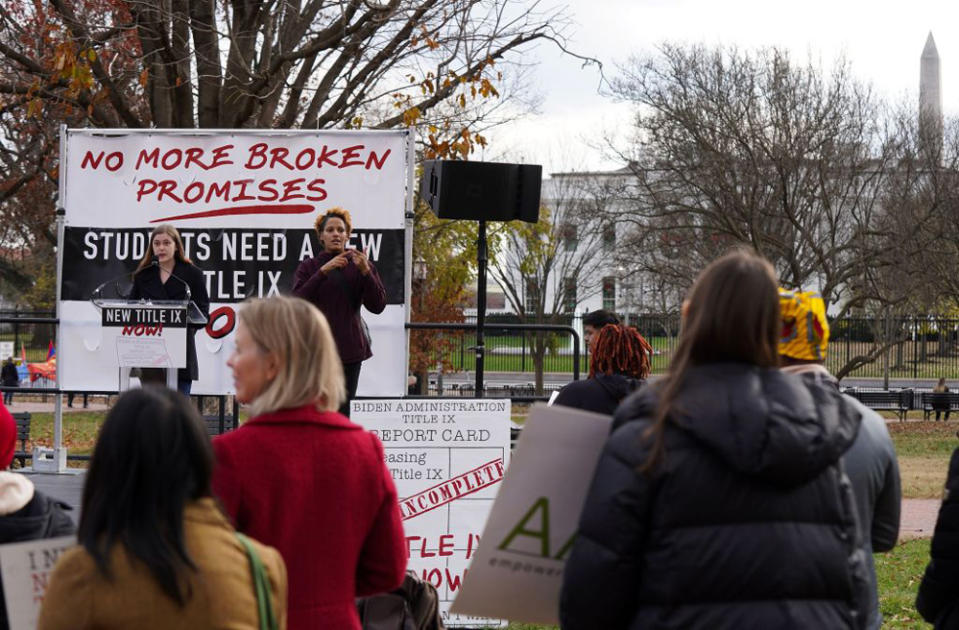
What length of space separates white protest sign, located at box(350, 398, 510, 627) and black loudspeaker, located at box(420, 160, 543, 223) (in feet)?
5.20

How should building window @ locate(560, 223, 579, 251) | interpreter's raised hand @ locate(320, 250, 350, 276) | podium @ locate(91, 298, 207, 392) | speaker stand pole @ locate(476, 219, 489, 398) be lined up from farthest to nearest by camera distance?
building window @ locate(560, 223, 579, 251) → podium @ locate(91, 298, 207, 392) → interpreter's raised hand @ locate(320, 250, 350, 276) → speaker stand pole @ locate(476, 219, 489, 398)

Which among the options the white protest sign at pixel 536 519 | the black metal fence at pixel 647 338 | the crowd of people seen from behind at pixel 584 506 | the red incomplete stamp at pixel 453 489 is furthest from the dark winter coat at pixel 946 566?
the black metal fence at pixel 647 338

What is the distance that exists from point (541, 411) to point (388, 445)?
14.7 ft

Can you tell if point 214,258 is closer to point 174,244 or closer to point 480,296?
point 174,244

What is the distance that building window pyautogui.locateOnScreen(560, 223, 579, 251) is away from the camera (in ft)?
123

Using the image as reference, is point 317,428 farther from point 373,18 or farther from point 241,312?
point 373,18

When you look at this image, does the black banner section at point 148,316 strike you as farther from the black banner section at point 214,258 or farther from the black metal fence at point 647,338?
the black metal fence at point 647,338

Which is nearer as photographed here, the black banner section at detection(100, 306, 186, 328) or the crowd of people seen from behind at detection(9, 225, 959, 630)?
the crowd of people seen from behind at detection(9, 225, 959, 630)

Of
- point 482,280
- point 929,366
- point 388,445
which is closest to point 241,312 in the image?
point 388,445

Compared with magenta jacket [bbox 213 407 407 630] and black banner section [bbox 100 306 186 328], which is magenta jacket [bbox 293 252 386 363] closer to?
black banner section [bbox 100 306 186 328]

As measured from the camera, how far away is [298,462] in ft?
9.87

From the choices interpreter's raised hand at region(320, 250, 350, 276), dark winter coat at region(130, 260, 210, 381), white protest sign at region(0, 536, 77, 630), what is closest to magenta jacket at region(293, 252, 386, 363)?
interpreter's raised hand at region(320, 250, 350, 276)

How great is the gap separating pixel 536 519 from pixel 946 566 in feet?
4.60

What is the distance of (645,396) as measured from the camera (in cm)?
265
